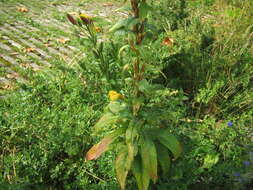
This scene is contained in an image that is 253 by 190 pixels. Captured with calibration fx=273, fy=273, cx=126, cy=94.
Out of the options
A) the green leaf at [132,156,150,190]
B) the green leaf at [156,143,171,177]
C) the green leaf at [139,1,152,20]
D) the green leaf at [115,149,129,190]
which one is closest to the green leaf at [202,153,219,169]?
the green leaf at [156,143,171,177]

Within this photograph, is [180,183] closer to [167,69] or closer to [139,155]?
[139,155]

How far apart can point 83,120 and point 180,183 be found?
1057 mm

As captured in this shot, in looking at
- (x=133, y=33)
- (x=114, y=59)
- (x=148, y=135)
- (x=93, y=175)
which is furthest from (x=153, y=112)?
(x=114, y=59)

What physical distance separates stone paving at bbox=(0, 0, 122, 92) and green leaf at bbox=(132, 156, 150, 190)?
1465mm

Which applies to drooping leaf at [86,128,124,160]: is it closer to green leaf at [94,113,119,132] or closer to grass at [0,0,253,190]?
green leaf at [94,113,119,132]

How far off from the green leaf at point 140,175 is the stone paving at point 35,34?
146 centimetres

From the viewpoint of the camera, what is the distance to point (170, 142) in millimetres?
1863

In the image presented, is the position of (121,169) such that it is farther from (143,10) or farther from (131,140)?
(143,10)

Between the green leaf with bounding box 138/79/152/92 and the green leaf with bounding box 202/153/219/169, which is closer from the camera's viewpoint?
the green leaf with bounding box 138/79/152/92

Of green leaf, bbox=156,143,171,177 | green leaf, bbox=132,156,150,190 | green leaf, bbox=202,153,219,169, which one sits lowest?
green leaf, bbox=202,153,219,169

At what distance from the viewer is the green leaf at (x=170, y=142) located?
184 cm

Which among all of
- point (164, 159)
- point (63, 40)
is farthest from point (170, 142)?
point (63, 40)

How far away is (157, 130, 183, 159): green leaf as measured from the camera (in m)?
1.84

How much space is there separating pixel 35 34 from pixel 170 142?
3.70m
